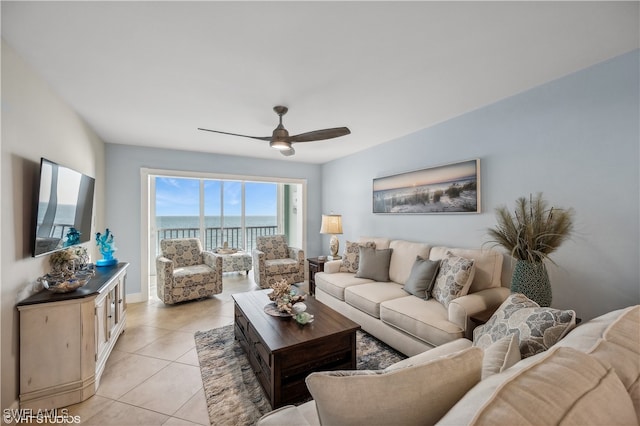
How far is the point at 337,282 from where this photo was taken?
3303 mm

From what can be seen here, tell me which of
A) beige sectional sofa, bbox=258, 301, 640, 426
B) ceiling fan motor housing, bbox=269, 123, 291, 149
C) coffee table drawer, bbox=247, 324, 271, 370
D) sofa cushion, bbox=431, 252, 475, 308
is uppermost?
ceiling fan motor housing, bbox=269, 123, 291, 149

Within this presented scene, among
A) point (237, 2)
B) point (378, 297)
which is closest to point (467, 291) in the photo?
point (378, 297)

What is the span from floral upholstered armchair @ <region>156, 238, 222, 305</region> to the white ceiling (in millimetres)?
2097

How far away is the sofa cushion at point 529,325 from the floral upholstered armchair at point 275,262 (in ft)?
11.2

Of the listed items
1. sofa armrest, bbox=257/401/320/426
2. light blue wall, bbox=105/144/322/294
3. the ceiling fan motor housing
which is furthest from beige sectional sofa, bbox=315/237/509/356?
light blue wall, bbox=105/144/322/294

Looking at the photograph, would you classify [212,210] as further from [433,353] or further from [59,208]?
[433,353]

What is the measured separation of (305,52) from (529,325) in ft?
6.65

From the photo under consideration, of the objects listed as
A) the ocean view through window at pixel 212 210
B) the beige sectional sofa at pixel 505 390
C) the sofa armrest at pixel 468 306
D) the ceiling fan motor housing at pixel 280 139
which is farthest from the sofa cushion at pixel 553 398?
the ocean view through window at pixel 212 210

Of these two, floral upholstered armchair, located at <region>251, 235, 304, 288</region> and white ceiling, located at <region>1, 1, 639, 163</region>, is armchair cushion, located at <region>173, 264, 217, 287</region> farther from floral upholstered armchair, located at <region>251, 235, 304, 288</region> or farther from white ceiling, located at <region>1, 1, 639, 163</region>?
white ceiling, located at <region>1, 1, 639, 163</region>

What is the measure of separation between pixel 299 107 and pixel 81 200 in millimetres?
2335

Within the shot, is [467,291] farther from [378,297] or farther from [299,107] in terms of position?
Answer: [299,107]

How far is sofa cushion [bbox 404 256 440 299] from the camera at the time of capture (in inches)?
102

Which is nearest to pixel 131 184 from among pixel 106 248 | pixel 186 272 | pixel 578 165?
pixel 106 248

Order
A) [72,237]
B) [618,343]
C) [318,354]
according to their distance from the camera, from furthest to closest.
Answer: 1. [72,237]
2. [318,354]
3. [618,343]
